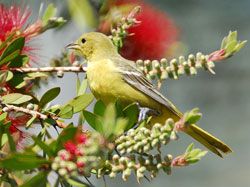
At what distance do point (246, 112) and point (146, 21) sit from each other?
9.72ft

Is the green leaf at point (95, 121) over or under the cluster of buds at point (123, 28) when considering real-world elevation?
under

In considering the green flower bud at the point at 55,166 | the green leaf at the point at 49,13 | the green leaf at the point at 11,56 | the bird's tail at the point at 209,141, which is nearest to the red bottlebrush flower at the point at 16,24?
the green leaf at the point at 49,13

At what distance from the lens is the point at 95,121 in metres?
1.00

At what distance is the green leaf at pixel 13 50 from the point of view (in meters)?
1.14

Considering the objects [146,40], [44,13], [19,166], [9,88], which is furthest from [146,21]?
[19,166]

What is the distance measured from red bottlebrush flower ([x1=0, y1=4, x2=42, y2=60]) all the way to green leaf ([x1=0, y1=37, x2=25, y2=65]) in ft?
0.39

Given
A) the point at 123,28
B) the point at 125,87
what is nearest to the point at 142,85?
the point at 125,87

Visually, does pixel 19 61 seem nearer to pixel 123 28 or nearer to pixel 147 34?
pixel 123 28

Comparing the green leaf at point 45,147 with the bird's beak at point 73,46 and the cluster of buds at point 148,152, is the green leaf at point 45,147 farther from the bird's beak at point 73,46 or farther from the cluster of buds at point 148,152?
the bird's beak at point 73,46

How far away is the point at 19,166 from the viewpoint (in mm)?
893

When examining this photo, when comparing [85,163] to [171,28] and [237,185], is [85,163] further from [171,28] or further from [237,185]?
[237,185]

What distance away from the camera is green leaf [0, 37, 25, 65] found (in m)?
1.14

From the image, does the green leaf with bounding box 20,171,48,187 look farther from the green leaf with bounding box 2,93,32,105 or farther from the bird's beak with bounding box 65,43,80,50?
the bird's beak with bounding box 65,43,80,50

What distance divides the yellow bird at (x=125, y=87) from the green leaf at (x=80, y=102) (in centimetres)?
33
